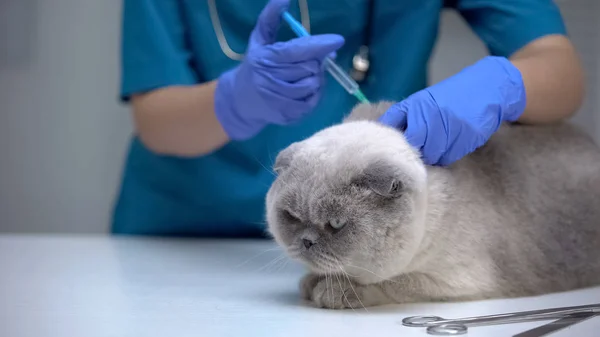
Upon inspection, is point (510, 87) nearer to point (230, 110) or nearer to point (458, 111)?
point (458, 111)

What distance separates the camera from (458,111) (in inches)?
38.3

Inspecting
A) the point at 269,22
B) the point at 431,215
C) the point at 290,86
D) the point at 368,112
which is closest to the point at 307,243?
the point at 431,215

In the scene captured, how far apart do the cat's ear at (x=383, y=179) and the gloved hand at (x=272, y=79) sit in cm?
34

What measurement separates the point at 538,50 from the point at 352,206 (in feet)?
1.85

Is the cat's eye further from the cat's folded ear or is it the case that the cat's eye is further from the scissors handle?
the cat's folded ear

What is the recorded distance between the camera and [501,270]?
0.98 metres

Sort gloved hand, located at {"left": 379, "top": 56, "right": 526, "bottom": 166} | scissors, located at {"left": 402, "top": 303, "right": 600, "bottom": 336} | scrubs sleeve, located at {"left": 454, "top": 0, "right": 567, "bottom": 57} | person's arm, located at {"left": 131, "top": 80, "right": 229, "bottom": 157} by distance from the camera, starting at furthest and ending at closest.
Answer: person's arm, located at {"left": 131, "top": 80, "right": 229, "bottom": 157}, scrubs sleeve, located at {"left": 454, "top": 0, "right": 567, "bottom": 57}, gloved hand, located at {"left": 379, "top": 56, "right": 526, "bottom": 166}, scissors, located at {"left": 402, "top": 303, "right": 600, "bottom": 336}

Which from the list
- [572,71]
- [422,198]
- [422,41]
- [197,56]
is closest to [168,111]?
[197,56]

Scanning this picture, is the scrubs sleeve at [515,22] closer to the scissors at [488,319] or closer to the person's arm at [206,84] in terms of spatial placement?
the person's arm at [206,84]

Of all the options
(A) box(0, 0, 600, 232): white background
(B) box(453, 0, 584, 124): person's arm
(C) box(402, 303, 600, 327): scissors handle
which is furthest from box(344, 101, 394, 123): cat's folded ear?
(A) box(0, 0, 600, 232): white background

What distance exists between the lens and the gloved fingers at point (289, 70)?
1.15 m

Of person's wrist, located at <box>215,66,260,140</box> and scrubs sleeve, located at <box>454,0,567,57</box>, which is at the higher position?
scrubs sleeve, located at <box>454,0,567,57</box>

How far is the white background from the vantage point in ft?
6.86

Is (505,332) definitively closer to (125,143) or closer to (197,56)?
(197,56)
